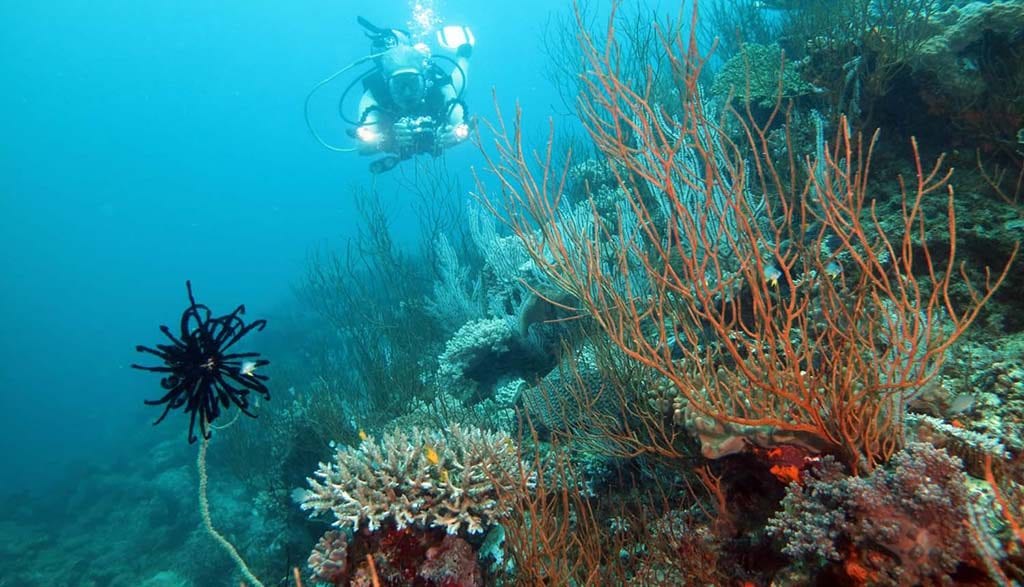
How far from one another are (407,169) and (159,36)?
57266 mm

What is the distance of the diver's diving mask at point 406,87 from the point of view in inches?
370

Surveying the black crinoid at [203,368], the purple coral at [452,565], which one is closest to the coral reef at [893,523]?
the purple coral at [452,565]

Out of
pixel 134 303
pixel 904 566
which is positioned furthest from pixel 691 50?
pixel 134 303

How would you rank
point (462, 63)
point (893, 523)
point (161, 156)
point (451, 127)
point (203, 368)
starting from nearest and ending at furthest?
1. point (893, 523)
2. point (203, 368)
3. point (451, 127)
4. point (462, 63)
5. point (161, 156)

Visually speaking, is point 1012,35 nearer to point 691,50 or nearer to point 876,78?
point 876,78

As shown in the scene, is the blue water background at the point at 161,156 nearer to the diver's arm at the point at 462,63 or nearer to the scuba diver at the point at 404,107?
the diver's arm at the point at 462,63

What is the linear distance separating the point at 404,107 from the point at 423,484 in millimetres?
8749

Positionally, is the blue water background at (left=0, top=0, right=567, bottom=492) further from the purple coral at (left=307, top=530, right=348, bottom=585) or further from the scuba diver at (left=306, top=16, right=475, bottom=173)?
the purple coral at (left=307, top=530, right=348, bottom=585)

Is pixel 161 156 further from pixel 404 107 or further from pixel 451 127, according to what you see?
pixel 451 127

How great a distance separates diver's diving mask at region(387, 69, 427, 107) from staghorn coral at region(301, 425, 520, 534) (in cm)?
822

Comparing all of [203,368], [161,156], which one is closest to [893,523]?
[203,368]

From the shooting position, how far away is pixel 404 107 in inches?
384

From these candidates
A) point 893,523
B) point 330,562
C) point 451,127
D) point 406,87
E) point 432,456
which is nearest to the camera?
point 893,523

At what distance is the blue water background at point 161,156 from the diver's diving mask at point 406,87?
50149 mm
